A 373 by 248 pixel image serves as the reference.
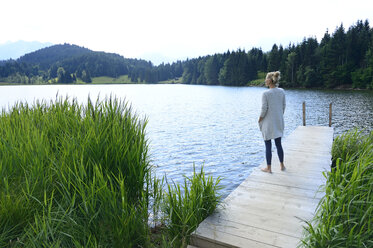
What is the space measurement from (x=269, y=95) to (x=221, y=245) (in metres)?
3.57

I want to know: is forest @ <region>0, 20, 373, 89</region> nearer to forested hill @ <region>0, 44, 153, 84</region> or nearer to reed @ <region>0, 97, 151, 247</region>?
forested hill @ <region>0, 44, 153, 84</region>

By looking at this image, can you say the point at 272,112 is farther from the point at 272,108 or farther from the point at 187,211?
the point at 187,211

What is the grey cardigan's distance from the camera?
566 centimetres

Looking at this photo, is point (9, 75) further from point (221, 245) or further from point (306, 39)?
point (221, 245)

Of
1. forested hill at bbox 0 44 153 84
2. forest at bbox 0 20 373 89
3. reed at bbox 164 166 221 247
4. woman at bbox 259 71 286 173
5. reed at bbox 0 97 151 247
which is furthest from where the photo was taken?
forested hill at bbox 0 44 153 84

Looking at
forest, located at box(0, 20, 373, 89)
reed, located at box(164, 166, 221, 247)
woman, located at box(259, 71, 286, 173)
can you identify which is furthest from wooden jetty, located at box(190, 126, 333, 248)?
forest, located at box(0, 20, 373, 89)

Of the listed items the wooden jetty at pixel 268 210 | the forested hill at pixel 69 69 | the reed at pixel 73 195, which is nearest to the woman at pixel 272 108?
the wooden jetty at pixel 268 210

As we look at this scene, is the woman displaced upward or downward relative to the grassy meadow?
upward

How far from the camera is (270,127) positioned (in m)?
5.76

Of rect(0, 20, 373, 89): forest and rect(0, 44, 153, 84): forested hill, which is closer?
rect(0, 20, 373, 89): forest

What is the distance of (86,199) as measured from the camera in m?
2.97

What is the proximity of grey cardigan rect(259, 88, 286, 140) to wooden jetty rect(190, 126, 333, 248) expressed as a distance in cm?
101

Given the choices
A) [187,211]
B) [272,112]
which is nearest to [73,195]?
[187,211]

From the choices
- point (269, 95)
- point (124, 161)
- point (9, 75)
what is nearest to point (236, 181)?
point (269, 95)
